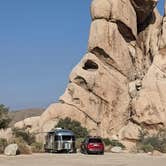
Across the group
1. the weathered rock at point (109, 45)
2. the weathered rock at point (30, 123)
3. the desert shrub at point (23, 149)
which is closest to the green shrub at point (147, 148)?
the desert shrub at point (23, 149)

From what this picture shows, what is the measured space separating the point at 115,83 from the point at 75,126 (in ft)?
27.6

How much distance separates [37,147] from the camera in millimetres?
48312

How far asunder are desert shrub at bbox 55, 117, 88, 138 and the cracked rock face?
143 cm

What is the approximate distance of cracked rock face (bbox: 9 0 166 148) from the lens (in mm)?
56688

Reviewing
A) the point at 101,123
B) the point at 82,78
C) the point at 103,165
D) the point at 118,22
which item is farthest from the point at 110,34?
the point at 103,165

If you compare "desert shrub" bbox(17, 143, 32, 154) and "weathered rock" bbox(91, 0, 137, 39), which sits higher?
"weathered rock" bbox(91, 0, 137, 39)

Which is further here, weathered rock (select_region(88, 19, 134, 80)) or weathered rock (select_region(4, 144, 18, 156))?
weathered rock (select_region(88, 19, 134, 80))

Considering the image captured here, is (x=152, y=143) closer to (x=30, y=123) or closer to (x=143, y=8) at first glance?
(x=30, y=123)

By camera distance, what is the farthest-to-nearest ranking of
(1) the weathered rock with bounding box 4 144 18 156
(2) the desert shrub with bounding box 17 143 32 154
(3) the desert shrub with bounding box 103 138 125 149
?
(3) the desert shrub with bounding box 103 138 125 149
(2) the desert shrub with bounding box 17 143 32 154
(1) the weathered rock with bounding box 4 144 18 156

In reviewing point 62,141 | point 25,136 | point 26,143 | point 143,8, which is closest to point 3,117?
point 25,136

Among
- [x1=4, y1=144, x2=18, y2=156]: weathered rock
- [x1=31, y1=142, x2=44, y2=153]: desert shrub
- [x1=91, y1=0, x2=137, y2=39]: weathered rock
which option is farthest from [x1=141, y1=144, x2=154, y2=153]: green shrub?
[x1=91, y1=0, x2=137, y2=39]: weathered rock

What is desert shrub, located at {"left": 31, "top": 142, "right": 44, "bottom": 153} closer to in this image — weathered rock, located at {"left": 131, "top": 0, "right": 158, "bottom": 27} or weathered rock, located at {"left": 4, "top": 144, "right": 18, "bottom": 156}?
weathered rock, located at {"left": 4, "top": 144, "right": 18, "bottom": 156}

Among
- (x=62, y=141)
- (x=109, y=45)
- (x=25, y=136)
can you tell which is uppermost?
(x=109, y=45)

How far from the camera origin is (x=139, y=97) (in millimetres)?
57156
